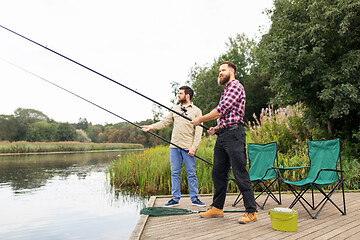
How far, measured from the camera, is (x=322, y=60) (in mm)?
7316

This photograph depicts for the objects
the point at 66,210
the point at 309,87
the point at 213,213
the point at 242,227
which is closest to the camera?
the point at 242,227

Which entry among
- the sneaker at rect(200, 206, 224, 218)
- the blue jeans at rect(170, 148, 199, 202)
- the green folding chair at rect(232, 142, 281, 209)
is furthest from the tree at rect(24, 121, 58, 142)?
the sneaker at rect(200, 206, 224, 218)

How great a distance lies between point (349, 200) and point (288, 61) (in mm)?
4155

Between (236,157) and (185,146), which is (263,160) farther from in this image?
(236,157)

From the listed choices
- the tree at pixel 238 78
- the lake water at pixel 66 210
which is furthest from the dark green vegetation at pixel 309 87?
the tree at pixel 238 78

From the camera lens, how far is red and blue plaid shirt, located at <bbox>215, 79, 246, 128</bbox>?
2.94 m

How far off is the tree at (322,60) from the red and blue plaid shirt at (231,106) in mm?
4514

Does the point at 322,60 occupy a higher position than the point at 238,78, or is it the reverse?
the point at 238,78

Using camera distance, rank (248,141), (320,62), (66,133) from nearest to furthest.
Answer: (320,62) → (248,141) → (66,133)

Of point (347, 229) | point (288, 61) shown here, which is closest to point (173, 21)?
point (288, 61)

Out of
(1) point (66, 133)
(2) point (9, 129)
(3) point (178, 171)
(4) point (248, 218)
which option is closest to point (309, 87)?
(3) point (178, 171)

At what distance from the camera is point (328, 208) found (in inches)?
146

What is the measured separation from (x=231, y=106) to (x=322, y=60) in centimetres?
548

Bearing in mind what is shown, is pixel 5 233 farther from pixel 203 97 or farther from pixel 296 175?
pixel 203 97
